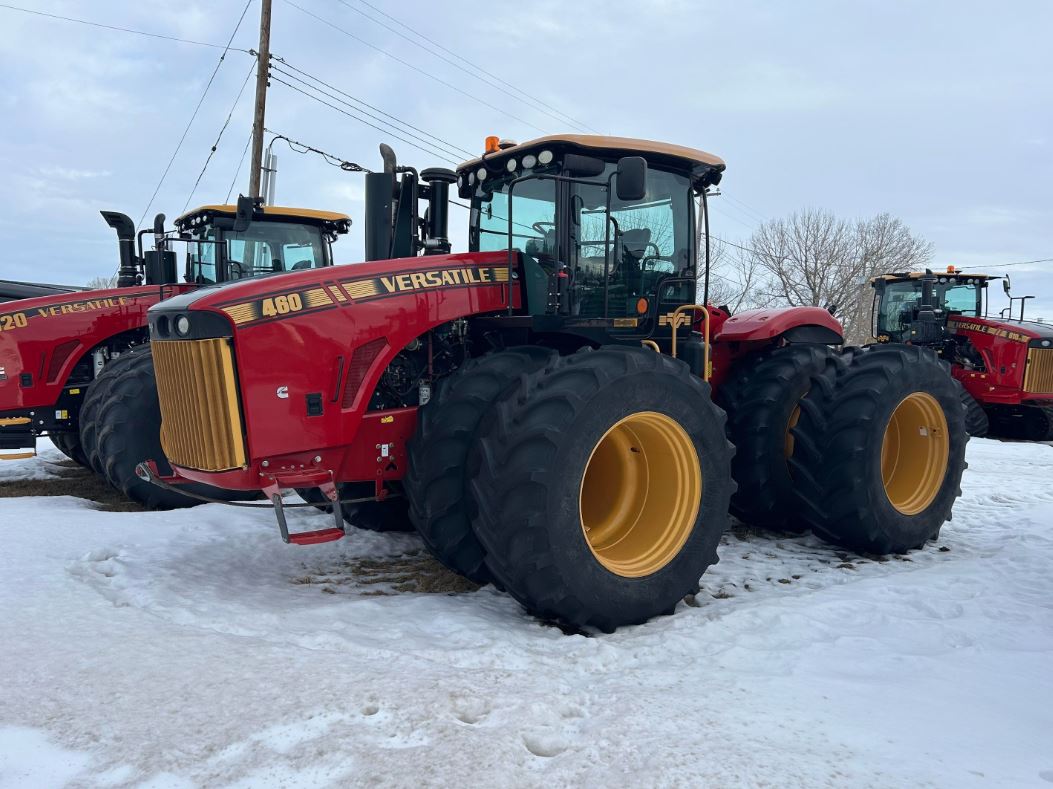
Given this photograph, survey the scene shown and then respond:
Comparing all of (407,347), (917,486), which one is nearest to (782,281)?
(917,486)

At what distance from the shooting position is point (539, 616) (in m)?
3.85

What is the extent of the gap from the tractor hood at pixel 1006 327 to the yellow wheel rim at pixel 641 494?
34.6 ft

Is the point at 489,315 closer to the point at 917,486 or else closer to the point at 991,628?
the point at 991,628

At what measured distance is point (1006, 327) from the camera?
12.3m

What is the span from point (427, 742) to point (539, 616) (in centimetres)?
134

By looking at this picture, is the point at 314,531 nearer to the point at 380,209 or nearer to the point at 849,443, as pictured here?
the point at 380,209

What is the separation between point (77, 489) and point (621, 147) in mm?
6124

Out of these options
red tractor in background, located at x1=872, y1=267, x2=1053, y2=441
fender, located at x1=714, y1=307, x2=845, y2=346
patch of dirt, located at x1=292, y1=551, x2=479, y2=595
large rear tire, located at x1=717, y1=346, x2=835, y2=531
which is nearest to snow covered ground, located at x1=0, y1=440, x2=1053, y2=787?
patch of dirt, located at x1=292, y1=551, x2=479, y2=595

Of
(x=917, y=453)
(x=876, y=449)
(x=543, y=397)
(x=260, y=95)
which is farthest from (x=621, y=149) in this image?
(x=260, y=95)

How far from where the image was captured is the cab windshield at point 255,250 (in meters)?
8.40

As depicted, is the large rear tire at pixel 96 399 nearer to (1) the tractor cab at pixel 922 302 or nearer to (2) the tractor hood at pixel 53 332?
(2) the tractor hood at pixel 53 332

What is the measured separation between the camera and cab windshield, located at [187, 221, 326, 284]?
8.40m

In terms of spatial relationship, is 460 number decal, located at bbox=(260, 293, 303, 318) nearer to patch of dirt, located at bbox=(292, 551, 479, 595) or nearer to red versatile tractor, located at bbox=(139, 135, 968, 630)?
red versatile tractor, located at bbox=(139, 135, 968, 630)

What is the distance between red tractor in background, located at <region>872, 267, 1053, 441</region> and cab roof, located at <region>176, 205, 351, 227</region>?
9274mm
